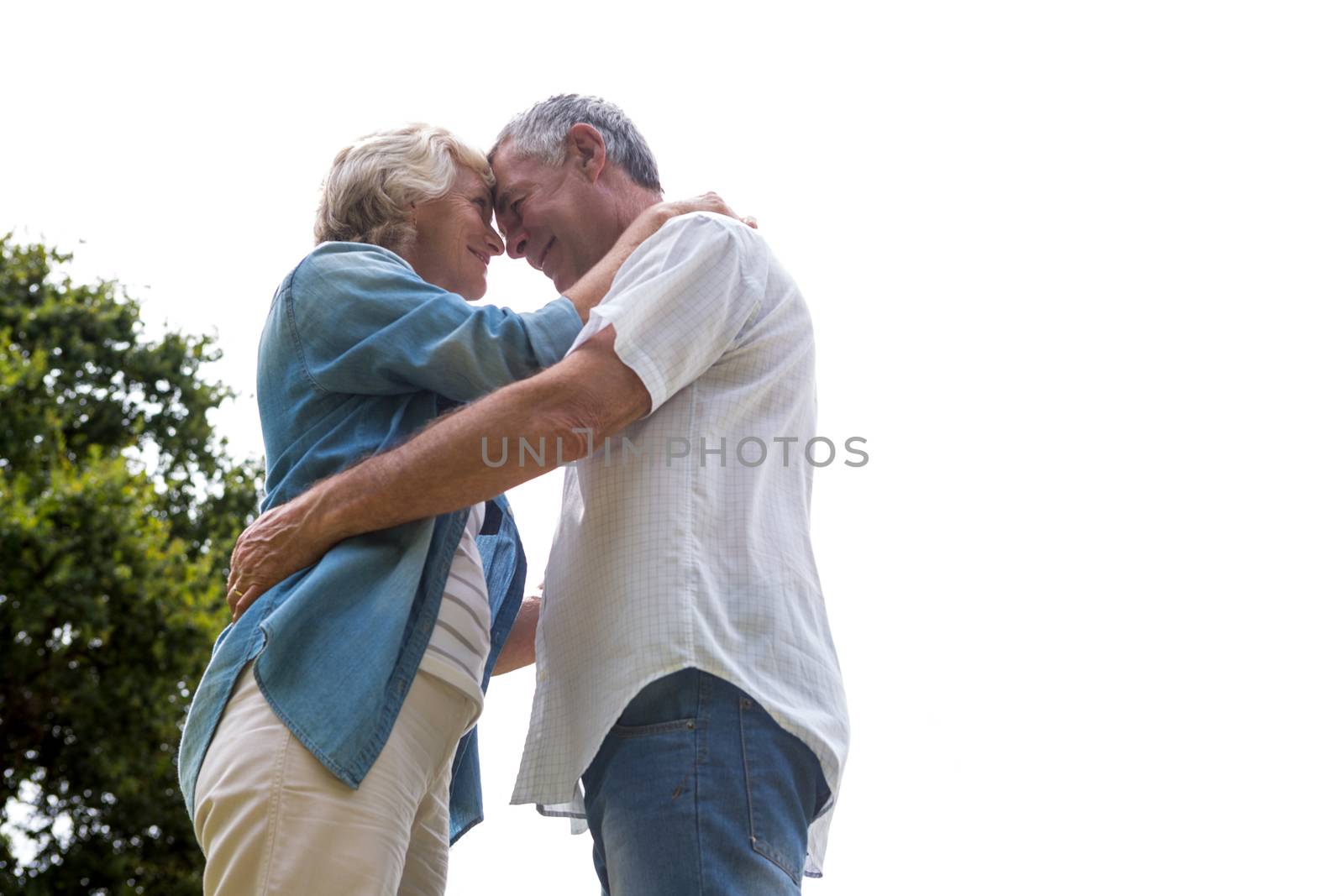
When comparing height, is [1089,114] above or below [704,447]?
above

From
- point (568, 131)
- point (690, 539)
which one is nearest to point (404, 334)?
point (690, 539)

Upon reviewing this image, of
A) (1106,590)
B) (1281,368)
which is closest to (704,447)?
(1106,590)

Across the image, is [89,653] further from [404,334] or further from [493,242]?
[404,334]

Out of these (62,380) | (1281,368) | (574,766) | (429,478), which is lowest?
(574,766)

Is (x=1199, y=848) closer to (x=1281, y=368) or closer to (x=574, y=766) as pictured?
(x=1281, y=368)

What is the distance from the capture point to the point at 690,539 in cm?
167

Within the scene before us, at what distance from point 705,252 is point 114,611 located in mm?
6034

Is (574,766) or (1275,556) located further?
(1275,556)

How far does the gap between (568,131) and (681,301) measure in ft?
2.75

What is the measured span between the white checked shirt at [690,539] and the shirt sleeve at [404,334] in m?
0.12

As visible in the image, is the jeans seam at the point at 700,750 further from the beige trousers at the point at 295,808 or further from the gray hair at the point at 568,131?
the gray hair at the point at 568,131

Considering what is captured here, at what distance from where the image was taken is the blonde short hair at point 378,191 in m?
2.13

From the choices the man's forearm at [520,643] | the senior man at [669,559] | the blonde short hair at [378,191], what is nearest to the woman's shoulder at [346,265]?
the blonde short hair at [378,191]

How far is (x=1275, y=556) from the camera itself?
13.8 metres
